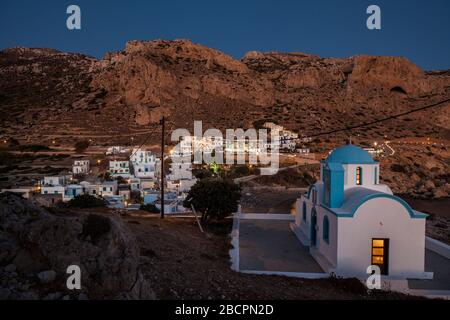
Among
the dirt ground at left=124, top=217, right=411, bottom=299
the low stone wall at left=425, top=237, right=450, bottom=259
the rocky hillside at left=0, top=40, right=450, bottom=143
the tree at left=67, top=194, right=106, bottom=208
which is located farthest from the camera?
the rocky hillside at left=0, top=40, right=450, bottom=143

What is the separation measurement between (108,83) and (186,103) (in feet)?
62.9

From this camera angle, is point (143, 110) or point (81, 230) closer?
point (81, 230)

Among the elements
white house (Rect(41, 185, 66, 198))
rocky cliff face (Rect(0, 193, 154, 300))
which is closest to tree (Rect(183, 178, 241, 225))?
rocky cliff face (Rect(0, 193, 154, 300))

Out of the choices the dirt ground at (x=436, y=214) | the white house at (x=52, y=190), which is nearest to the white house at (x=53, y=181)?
the white house at (x=52, y=190)

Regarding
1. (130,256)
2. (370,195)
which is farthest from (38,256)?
(370,195)

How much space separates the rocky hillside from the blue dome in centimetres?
5447

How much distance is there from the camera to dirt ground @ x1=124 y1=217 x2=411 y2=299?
7.48 m

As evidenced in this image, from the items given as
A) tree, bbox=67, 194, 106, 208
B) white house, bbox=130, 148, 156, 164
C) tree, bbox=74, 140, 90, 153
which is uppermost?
tree, bbox=74, 140, 90, 153

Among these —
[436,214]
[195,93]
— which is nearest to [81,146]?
[195,93]

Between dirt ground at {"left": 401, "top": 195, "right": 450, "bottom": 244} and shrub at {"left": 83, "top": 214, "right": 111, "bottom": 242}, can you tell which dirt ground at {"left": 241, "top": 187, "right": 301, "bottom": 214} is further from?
shrub at {"left": 83, "top": 214, "right": 111, "bottom": 242}

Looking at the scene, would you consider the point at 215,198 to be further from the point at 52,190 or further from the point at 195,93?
the point at 195,93

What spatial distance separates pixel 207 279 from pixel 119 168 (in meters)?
41.8
